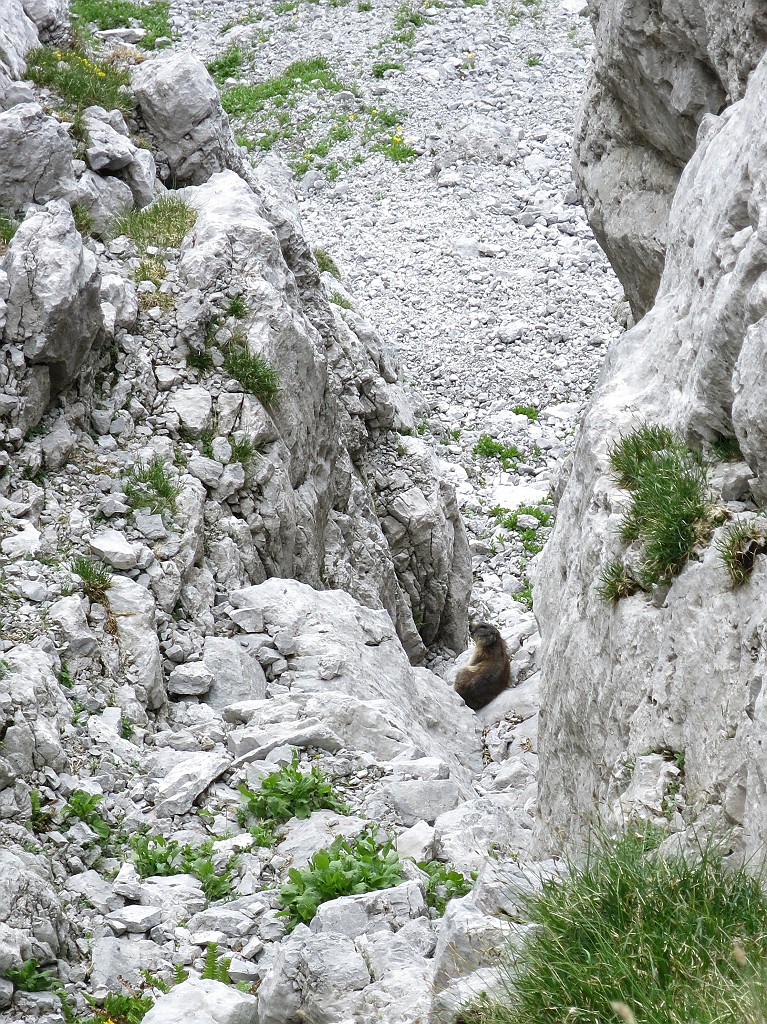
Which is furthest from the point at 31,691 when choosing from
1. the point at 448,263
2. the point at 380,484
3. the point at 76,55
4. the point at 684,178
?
the point at 448,263

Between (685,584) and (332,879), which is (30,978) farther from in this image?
(685,584)

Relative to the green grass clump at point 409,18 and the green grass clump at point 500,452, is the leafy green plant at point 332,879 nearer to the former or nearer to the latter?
the green grass clump at point 500,452

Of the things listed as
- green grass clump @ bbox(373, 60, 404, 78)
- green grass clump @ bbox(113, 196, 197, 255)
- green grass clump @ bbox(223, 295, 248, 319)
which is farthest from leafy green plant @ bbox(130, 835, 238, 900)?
green grass clump @ bbox(373, 60, 404, 78)

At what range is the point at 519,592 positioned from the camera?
20.5 meters

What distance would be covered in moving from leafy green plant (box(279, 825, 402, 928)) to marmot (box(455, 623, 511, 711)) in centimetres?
804

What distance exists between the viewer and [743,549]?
5938mm

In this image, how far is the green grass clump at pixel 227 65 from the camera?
3572 cm

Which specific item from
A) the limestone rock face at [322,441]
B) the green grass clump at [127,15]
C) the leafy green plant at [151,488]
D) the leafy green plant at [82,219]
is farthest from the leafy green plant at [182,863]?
the green grass clump at [127,15]

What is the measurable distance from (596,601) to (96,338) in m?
8.00

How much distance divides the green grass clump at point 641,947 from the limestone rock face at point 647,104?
6.74 metres

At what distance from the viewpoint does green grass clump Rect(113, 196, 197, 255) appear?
14570 millimetres

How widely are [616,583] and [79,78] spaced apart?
13.5m

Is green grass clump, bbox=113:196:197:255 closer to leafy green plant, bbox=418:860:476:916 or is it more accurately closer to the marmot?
the marmot

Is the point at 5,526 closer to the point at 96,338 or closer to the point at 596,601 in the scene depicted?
the point at 96,338
